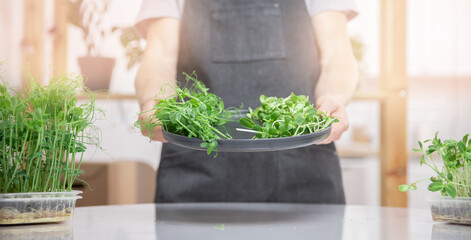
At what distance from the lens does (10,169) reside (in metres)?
0.82

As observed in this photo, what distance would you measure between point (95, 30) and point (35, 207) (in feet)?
5.58

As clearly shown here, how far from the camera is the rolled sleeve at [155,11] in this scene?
1498mm

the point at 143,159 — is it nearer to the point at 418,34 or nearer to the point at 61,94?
the point at 418,34

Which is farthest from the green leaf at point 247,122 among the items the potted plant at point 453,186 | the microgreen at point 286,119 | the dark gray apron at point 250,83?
the dark gray apron at point 250,83

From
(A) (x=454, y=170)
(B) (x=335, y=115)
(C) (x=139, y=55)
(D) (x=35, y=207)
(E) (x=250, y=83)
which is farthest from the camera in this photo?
(C) (x=139, y=55)

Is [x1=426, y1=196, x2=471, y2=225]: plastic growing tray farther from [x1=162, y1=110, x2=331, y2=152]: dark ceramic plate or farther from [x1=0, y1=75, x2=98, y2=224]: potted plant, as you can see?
[x1=0, y1=75, x2=98, y2=224]: potted plant

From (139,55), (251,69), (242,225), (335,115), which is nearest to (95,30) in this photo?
(139,55)

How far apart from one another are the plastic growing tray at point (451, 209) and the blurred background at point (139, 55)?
135 centimetres

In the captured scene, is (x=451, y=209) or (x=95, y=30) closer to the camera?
(x=451, y=209)

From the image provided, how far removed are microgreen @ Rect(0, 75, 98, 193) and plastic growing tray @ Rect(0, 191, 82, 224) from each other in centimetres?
3

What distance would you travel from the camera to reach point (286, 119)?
3.02 feet

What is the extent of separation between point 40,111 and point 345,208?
2.14 ft

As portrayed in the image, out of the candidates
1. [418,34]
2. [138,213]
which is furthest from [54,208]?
[418,34]

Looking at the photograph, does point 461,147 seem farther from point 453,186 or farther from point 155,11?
point 155,11
